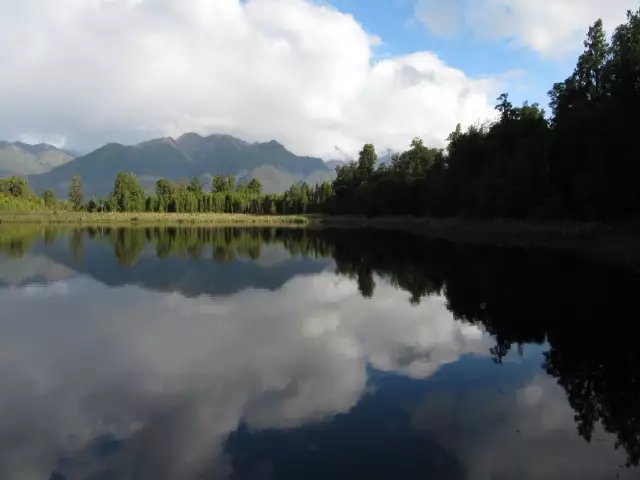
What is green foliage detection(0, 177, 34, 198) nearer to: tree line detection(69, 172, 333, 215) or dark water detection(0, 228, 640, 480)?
tree line detection(69, 172, 333, 215)

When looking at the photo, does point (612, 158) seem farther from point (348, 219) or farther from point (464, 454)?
point (348, 219)

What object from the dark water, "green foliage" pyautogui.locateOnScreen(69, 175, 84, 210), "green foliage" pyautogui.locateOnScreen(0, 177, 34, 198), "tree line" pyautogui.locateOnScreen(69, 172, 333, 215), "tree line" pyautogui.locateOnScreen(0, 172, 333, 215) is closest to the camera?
the dark water

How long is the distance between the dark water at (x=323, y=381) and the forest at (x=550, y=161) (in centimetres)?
2235

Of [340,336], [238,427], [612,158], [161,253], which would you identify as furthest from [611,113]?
[238,427]

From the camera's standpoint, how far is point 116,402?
11102mm

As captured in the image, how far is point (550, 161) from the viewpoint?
58.9m

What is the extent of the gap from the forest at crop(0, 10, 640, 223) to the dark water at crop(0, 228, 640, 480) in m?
22.4

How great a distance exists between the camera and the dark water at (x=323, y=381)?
8.36 meters

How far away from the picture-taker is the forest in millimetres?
43594

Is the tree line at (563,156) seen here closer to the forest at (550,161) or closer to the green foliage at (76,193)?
the forest at (550,161)

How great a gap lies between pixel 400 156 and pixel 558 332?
119220 millimetres

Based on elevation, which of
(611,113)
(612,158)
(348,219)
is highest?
(611,113)

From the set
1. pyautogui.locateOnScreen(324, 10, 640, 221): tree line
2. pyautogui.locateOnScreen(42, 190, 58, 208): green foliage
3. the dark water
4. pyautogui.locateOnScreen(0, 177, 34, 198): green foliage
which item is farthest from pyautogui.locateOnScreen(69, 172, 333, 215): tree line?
the dark water

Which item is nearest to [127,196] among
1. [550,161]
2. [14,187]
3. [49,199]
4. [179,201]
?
[179,201]
